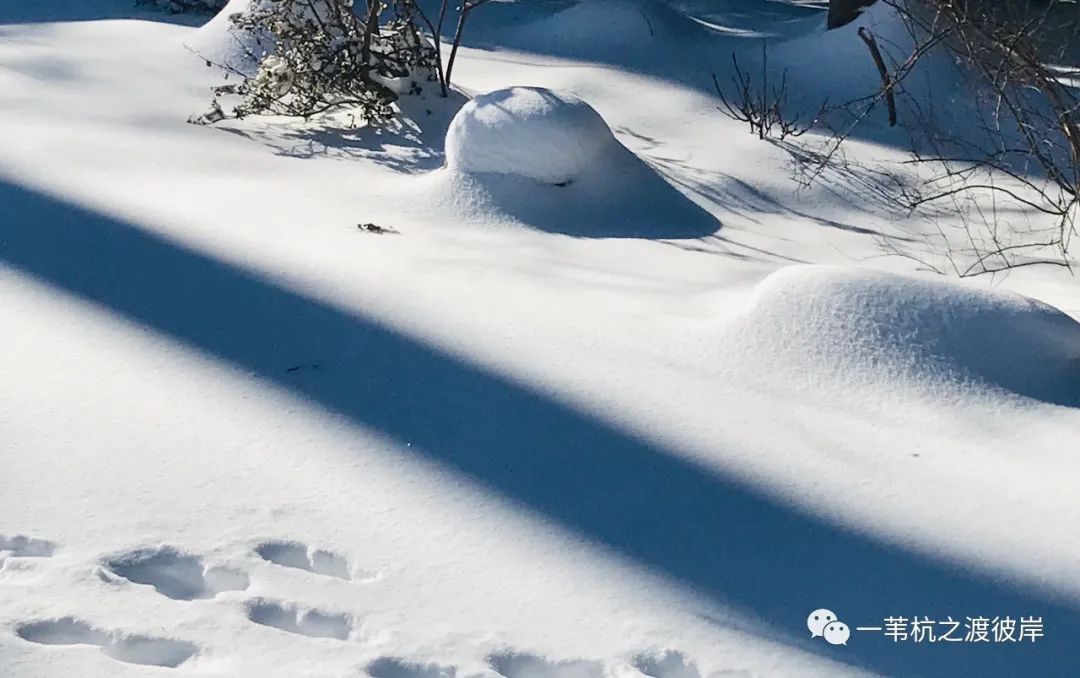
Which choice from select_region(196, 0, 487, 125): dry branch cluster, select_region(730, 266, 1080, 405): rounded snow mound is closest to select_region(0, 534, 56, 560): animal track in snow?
select_region(730, 266, 1080, 405): rounded snow mound

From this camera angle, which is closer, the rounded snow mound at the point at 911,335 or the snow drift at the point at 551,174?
the rounded snow mound at the point at 911,335

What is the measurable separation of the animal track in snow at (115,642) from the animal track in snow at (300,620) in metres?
0.15

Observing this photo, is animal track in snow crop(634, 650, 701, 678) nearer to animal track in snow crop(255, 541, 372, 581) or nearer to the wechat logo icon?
the wechat logo icon

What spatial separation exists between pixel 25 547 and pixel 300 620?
629 millimetres

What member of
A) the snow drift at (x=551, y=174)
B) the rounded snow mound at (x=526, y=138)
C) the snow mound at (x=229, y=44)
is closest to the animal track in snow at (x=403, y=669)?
the snow drift at (x=551, y=174)

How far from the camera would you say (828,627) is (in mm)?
2389

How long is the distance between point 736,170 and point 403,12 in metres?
2.06

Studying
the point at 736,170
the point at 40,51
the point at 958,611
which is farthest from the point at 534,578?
the point at 40,51

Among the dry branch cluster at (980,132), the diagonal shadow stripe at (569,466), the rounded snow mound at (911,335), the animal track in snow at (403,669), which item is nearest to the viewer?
the animal track in snow at (403,669)

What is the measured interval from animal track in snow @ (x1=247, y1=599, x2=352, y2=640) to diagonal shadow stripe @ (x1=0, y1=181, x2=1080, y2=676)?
23.0 inches

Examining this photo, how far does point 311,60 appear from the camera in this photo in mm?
6270

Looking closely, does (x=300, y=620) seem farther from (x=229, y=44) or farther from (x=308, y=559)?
(x=229, y=44)

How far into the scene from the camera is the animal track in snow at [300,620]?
2314 mm

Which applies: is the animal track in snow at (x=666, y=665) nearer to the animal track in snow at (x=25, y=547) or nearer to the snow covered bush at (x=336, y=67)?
Result: the animal track in snow at (x=25, y=547)
